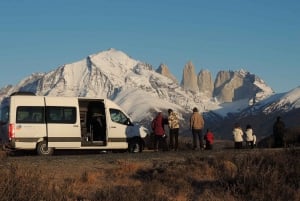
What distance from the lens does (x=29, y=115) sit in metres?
24.6

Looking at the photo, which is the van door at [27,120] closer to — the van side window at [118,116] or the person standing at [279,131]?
the van side window at [118,116]

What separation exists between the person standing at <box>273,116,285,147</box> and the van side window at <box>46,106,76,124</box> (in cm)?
1146

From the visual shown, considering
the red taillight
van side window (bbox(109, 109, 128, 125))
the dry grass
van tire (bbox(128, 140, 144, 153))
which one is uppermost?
van side window (bbox(109, 109, 128, 125))

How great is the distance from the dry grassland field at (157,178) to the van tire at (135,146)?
237 inches

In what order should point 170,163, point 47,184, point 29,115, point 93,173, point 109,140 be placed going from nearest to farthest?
point 47,184 < point 93,173 < point 170,163 < point 29,115 < point 109,140

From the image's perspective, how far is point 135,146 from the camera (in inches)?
1094

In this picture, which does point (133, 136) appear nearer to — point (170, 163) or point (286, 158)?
point (170, 163)

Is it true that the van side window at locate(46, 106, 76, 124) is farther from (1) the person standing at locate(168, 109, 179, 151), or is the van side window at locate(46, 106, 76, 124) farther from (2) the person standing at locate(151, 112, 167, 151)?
(1) the person standing at locate(168, 109, 179, 151)

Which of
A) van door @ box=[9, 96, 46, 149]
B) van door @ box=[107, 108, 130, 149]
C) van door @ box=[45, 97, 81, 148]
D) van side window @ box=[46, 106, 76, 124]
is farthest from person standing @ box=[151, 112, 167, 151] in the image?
van door @ box=[9, 96, 46, 149]

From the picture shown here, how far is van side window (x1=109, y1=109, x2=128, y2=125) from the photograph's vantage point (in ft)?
89.3

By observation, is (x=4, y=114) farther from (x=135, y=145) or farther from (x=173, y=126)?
(x=173, y=126)

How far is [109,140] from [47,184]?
42.9 feet

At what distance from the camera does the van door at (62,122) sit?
25109mm

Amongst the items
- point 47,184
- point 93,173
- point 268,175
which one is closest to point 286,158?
point 268,175
